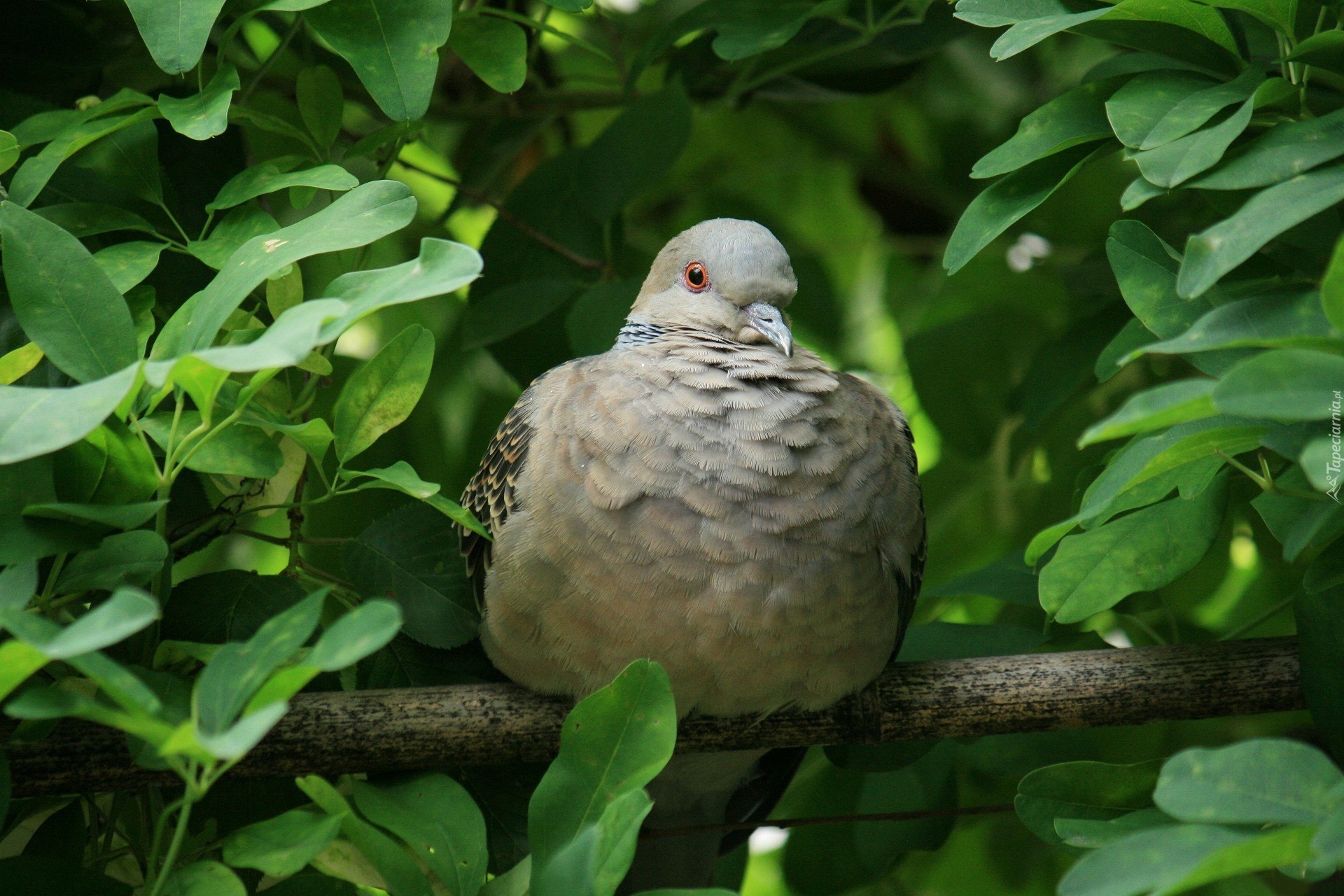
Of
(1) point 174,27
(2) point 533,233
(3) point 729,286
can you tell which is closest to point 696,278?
(3) point 729,286

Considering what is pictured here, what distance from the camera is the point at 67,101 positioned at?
2217 mm

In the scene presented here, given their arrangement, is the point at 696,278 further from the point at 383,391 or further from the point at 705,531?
the point at 383,391

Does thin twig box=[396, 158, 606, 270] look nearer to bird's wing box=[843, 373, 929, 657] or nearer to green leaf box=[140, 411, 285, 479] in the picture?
bird's wing box=[843, 373, 929, 657]

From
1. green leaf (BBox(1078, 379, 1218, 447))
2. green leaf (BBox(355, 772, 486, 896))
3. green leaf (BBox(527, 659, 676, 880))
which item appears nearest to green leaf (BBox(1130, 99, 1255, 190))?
green leaf (BBox(1078, 379, 1218, 447))

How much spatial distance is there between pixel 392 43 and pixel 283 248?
473mm

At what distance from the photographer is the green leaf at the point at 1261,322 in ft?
4.17

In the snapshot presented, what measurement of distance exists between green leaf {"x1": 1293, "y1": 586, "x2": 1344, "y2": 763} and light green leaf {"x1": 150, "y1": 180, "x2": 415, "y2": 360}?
4.51 ft

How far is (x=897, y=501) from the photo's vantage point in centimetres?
210

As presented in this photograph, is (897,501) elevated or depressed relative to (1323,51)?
depressed

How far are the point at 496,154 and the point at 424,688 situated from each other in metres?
1.37

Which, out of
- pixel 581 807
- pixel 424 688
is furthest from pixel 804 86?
pixel 581 807

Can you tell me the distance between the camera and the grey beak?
85.0 inches

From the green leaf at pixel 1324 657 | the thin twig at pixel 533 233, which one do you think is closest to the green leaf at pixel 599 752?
the green leaf at pixel 1324 657

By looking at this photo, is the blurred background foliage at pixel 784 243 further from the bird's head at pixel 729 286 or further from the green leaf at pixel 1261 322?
the green leaf at pixel 1261 322
